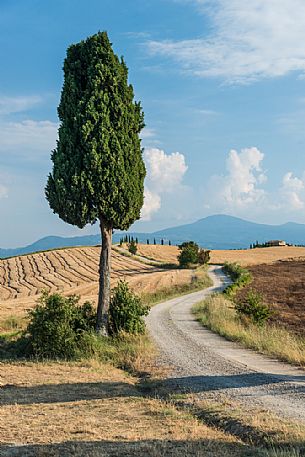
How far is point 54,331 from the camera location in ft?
60.7

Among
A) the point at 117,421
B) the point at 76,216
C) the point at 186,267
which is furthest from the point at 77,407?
the point at 186,267

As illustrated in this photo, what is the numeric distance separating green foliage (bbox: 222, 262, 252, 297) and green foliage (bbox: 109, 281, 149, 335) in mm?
23609

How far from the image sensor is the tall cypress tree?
19203 millimetres

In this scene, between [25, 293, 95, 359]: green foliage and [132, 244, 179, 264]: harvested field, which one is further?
[132, 244, 179, 264]: harvested field

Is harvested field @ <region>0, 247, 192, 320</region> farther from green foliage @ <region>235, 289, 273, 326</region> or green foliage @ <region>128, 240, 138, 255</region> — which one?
green foliage @ <region>235, 289, 273, 326</region>

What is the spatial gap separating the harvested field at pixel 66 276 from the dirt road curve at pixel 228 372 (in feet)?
45.7

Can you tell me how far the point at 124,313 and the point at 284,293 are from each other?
29.5 meters

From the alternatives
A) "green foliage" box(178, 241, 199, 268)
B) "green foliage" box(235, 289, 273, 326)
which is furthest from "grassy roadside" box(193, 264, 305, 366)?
"green foliage" box(178, 241, 199, 268)

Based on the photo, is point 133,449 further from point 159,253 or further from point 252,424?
point 159,253

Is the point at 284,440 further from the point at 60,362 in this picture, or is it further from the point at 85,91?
the point at 85,91

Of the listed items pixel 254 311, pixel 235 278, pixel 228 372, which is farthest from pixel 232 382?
pixel 235 278

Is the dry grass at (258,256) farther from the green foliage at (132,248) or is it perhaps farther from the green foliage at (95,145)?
the green foliage at (95,145)

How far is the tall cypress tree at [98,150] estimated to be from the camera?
19.2 m

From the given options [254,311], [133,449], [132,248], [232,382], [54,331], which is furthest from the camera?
[132,248]
